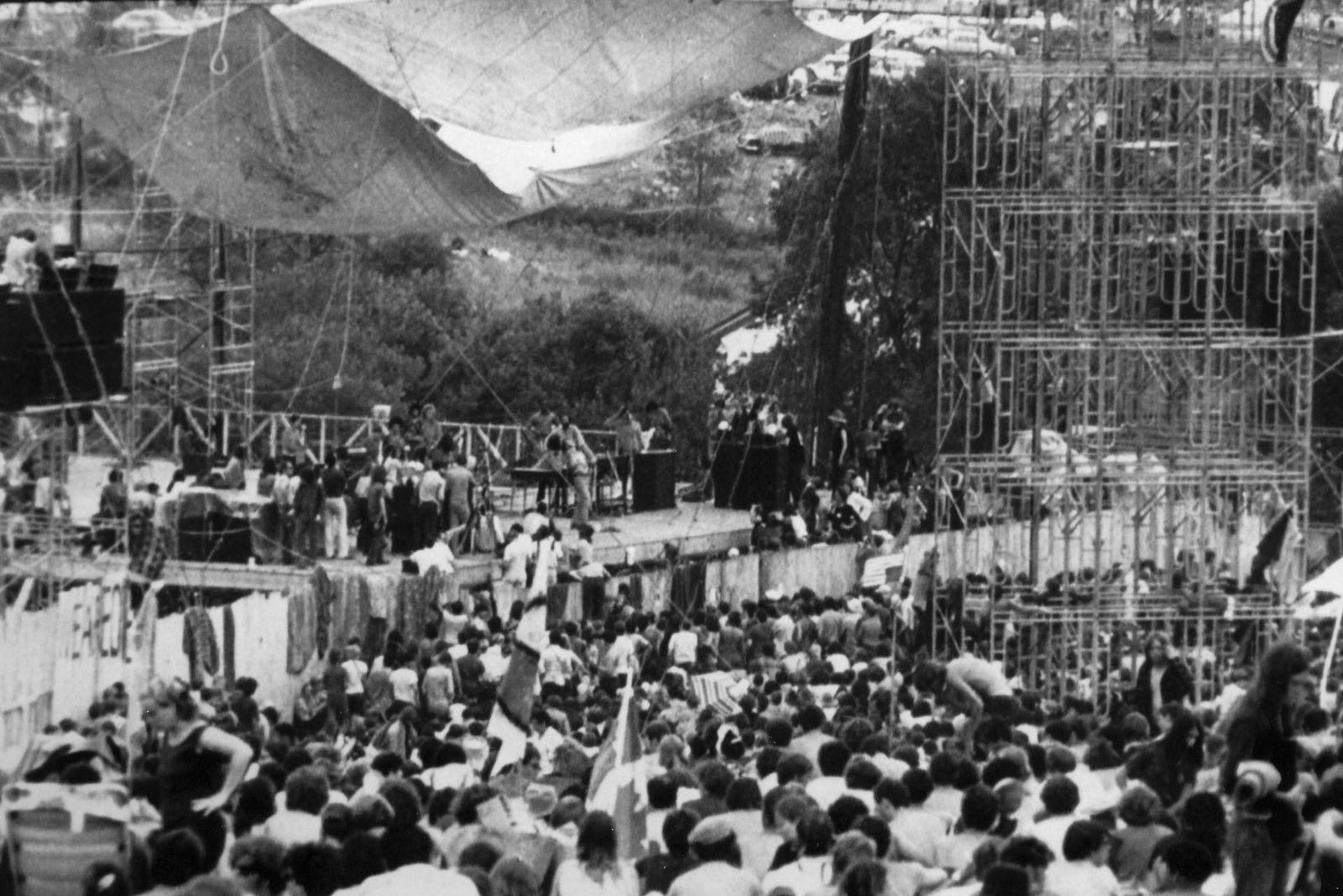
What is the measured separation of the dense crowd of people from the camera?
34.3 ft

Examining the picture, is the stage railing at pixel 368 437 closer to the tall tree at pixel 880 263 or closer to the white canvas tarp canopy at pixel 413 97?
the white canvas tarp canopy at pixel 413 97

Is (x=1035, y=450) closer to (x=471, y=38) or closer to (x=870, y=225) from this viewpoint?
(x=471, y=38)

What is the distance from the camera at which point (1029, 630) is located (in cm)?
2328

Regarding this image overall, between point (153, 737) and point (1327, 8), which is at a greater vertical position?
point (1327, 8)

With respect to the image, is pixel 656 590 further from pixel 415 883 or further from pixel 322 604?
pixel 415 883

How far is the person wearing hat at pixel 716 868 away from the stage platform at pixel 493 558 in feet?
31.8

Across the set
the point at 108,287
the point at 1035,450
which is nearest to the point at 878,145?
the point at 1035,450

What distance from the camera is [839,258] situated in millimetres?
39906

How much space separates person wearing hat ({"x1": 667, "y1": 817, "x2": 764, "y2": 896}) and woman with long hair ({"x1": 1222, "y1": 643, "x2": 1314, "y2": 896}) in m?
1.66

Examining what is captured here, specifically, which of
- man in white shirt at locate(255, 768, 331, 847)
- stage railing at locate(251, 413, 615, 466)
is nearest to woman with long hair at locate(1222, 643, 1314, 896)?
man in white shirt at locate(255, 768, 331, 847)

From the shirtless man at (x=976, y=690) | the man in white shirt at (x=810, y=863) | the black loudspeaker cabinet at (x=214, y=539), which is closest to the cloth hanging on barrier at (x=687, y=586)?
the black loudspeaker cabinet at (x=214, y=539)

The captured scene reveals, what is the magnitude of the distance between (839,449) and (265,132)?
12.8 metres

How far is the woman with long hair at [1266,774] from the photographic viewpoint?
11156mm

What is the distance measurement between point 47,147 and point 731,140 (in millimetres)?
33701
